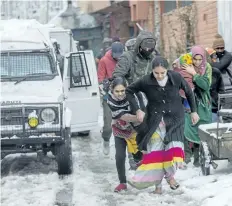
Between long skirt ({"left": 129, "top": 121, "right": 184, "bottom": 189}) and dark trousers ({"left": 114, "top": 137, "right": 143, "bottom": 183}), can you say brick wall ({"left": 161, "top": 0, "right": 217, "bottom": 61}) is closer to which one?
dark trousers ({"left": 114, "top": 137, "right": 143, "bottom": 183})

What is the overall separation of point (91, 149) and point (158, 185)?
4564mm

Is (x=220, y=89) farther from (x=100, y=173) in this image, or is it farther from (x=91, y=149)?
(x=91, y=149)

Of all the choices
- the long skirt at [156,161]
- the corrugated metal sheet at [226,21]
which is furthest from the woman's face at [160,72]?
the corrugated metal sheet at [226,21]

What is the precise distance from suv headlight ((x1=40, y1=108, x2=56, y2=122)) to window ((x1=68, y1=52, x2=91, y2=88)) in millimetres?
1869

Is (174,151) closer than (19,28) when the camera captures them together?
Yes

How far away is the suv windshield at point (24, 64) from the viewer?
1040 cm

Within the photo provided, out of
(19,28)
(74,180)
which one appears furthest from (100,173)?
(19,28)

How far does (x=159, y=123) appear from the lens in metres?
7.78

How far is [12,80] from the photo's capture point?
10.2 meters

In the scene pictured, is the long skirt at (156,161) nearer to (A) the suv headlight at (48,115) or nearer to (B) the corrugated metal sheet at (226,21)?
(A) the suv headlight at (48,115)

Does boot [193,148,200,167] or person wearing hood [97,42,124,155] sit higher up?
person wearing hood [97,42,124,155]

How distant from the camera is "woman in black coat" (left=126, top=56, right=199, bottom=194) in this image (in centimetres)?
772

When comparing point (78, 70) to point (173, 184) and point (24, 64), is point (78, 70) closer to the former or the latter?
point (24, 64)

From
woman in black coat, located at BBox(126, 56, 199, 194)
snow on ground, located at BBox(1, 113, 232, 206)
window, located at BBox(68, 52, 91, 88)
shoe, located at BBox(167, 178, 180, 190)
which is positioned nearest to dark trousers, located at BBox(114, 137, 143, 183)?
snow on ground, located at BBox(1, 113, 232, 206)
